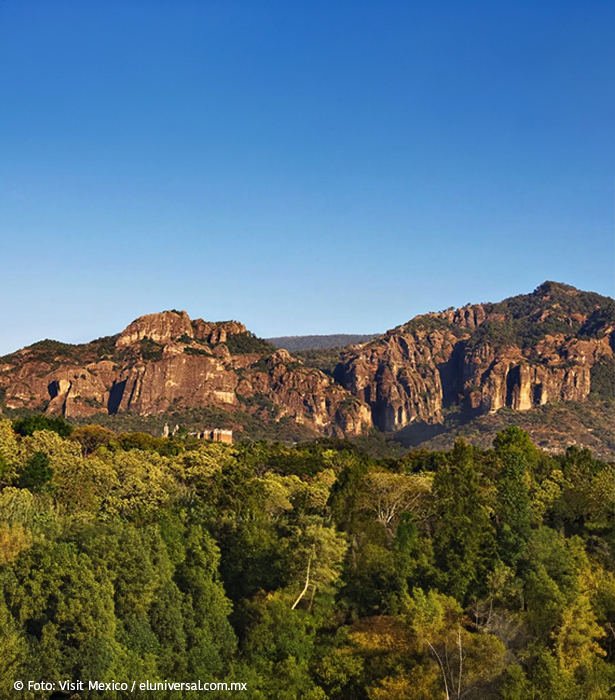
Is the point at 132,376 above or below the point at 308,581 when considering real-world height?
above

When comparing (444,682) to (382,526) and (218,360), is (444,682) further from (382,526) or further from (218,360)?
(218,360)

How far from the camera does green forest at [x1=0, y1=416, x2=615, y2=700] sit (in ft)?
124

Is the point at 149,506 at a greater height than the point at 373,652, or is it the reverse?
the point at 149,506

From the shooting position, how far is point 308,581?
43.8m

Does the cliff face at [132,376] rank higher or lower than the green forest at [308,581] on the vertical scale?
higher

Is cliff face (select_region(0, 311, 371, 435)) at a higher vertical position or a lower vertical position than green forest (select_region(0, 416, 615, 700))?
higher

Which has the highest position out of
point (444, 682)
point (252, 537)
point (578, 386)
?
point (578, 386)

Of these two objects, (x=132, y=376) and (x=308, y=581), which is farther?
(x=132, y=376)

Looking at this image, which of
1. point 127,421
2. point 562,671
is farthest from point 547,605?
point 127,421

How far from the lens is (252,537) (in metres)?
46.2

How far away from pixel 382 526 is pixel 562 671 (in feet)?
44.9

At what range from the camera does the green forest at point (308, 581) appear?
37.7 metres

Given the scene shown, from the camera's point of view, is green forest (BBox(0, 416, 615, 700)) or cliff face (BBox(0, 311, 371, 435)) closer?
green forest (BBox(0, 416, 615, 700))

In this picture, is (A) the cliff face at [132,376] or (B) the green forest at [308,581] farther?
(A) the cliff face at [132,376]
